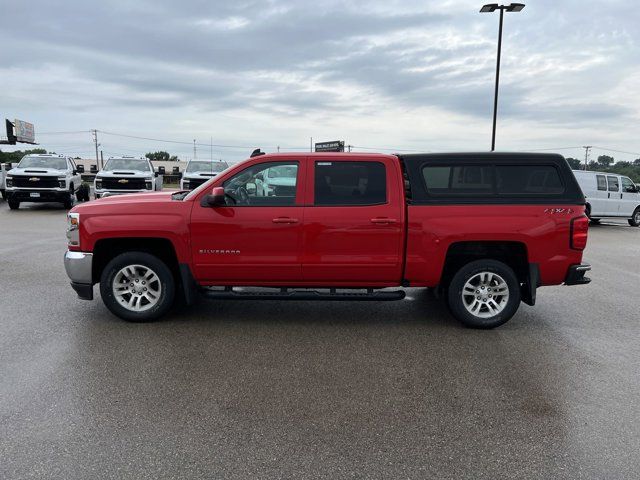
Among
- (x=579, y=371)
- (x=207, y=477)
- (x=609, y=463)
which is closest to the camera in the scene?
(x=207, y=477)

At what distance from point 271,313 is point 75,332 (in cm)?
210

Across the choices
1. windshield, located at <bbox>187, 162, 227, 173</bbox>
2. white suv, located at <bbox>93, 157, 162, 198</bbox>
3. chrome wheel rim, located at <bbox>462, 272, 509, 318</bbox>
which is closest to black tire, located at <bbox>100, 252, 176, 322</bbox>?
chrome wheel rim, located at <bbox>462, 272, 509, 318</bbox>

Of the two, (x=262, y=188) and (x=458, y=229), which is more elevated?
(x=262, y=188)

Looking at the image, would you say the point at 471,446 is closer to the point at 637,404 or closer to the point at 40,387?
the point at 637,404

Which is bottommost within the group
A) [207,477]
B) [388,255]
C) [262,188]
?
[207,477]

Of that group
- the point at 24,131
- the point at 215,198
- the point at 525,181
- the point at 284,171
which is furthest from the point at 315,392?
the point at 24,131

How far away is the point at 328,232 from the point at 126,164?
652 inches

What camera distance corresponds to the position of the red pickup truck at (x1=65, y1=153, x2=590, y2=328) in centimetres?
536

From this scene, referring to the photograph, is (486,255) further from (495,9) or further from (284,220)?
(495,9)

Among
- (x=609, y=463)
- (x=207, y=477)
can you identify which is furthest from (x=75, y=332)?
(x=609, y=463)

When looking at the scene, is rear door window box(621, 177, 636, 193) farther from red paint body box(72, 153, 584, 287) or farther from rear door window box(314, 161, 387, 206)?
rear door window box(314, 161, 387, 206)

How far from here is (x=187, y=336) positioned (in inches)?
203

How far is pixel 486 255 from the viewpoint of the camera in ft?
18.8

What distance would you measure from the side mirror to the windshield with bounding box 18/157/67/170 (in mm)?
16708
